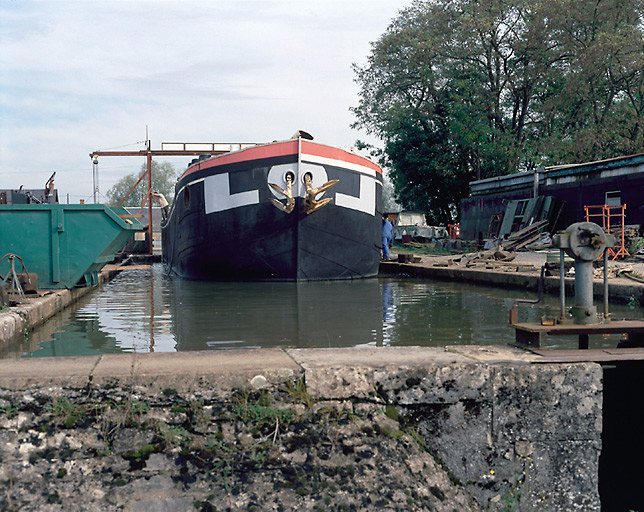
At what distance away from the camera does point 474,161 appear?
28.1m

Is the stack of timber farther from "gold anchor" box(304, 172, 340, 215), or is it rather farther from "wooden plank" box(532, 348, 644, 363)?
"wooden plank" box(532, 348, 644, 363)

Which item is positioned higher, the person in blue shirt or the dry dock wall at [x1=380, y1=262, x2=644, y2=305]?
the person in blue shirt

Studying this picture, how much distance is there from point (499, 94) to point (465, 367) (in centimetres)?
2694

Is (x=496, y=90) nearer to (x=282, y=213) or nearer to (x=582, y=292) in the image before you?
(x=282, y=213)

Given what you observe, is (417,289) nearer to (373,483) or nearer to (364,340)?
(364,340)

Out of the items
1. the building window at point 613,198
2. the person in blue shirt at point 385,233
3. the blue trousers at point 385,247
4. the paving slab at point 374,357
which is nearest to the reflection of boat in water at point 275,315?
the paving slab at point 374,357

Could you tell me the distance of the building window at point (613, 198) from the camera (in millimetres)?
17234

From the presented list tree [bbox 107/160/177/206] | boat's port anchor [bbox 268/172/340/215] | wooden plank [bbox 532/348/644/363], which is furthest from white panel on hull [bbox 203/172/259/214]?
tree [bbox 107/160/177/206]

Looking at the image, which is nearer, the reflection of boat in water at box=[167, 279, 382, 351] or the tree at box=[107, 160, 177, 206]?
the reflection of boat in water at box=[167, 279, 382, 351]

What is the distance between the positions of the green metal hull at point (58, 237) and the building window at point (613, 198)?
47.6ft

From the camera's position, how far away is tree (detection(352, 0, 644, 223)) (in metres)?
24.2

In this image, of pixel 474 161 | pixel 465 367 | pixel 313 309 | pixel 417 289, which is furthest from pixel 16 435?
pixel 474 161

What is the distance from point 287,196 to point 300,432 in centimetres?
877

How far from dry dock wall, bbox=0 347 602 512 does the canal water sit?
211 cm
